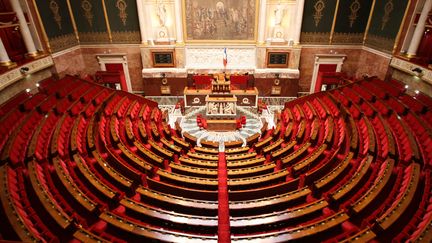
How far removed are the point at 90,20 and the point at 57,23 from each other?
1.80 meters

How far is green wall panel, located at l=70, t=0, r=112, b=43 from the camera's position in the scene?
1364 cm

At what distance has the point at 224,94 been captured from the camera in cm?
1317

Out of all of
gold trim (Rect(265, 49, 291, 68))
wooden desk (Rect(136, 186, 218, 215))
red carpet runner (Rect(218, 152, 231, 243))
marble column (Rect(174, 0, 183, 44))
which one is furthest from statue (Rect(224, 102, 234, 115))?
wooden desk (Rect(136, 186, 218, 215))

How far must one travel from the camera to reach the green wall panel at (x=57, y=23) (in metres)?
12.0

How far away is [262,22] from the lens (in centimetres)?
1395

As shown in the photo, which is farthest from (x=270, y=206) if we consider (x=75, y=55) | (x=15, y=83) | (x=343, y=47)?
(x=75, y=55)

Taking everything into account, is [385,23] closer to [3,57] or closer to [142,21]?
[142,21]

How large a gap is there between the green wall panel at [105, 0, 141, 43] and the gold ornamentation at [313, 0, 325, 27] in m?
10.6

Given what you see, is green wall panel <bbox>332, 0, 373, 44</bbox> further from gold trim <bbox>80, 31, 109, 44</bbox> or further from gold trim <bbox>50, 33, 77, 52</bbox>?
gold trim <bbox>50, 33, 77, 52</bbox>

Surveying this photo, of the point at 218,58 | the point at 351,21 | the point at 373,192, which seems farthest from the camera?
the point at 218,58

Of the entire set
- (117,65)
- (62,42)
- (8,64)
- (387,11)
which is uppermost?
(387,11)

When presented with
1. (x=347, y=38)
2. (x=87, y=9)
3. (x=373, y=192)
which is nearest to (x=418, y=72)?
(x=347, y=38)

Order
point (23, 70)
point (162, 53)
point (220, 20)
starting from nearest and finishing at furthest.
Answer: point (23, 70) → point (220, 20) → point (162, 53)

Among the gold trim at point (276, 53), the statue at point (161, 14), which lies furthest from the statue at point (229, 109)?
the statue at point (161, 14)
